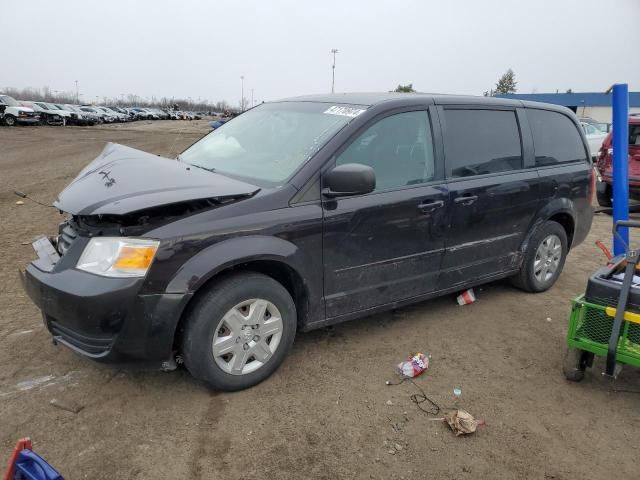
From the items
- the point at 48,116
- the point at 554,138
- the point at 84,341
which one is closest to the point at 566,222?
the point at 554,138

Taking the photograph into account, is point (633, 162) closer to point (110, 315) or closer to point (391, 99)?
point (391, 99)

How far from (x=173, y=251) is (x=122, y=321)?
17.6 inches

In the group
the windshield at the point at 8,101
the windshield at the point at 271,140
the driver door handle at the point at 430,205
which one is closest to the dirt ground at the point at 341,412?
the driver door handle at the point at 430,205

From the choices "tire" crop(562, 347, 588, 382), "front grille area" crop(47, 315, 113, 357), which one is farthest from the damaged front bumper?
"tire" crop(562, 347, 588, 382)

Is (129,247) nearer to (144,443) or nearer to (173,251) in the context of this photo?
(173,251)

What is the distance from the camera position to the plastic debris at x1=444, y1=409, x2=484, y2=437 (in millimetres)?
2789

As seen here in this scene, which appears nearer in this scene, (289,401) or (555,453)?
(555,453)

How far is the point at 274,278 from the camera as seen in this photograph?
10.6 feet

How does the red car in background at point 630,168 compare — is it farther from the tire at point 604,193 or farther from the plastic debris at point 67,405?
the plastic debris at point 67,405

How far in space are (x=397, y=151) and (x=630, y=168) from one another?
7.30 m

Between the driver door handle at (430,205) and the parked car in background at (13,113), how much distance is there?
3120 cm

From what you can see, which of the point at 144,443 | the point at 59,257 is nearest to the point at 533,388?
the point at 144,443

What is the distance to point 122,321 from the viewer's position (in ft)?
8.69

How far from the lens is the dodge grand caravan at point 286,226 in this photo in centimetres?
270
